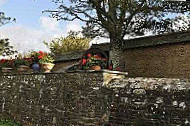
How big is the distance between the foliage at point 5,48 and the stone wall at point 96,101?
1088 cm

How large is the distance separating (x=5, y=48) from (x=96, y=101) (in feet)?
49.8

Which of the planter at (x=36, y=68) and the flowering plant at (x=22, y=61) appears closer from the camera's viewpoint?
the planter at (x=36, y=68)

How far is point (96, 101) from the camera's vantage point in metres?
7.48

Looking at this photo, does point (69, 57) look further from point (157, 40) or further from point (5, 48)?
point (5, 48)

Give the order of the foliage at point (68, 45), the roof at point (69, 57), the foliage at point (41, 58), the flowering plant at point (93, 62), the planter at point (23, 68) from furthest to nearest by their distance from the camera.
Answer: the foliage at point (68, 45), the roof at point (69, 57), the planter at point (23, 68), the foliage at point (41, 58), the flowering plant at point (93, 62)

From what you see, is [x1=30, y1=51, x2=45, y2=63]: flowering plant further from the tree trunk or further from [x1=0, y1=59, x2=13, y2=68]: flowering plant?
the tree trunk

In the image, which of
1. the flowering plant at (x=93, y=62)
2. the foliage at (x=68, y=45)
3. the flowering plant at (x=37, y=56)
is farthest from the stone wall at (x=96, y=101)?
the foliage at (x=68, y=45)

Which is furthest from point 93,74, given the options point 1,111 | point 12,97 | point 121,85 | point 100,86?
point 1,111

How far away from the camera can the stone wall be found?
6.21 m

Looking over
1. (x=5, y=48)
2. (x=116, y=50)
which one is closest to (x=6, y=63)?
(x=116, y=50)

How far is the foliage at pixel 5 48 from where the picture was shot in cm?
2083

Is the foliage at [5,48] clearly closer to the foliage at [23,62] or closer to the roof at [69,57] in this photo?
the roof at [69,57]

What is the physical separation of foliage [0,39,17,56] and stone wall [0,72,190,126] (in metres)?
10.9

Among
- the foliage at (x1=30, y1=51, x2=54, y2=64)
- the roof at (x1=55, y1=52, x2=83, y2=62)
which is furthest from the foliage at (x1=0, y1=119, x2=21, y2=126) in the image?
the roof at (x1=55, y1=52, x2=83, y2=62)
